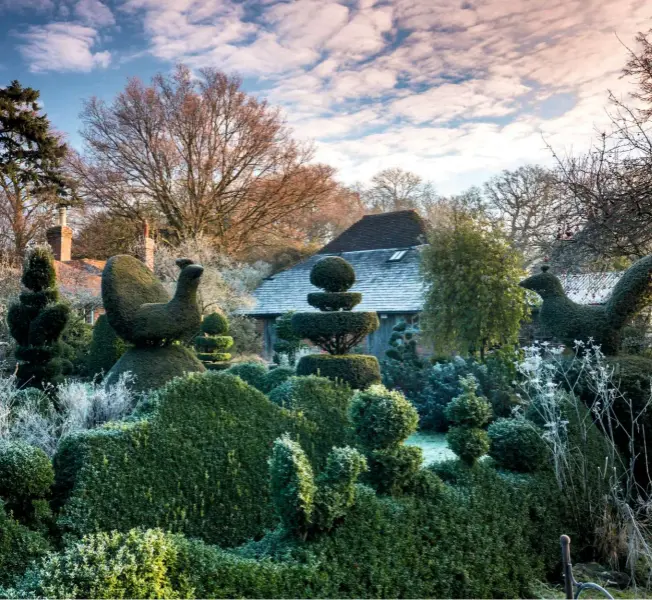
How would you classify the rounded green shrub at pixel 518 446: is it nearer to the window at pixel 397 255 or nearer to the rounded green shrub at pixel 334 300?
the rounded green shrub at pixel 334 300

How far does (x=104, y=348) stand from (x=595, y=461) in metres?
9.05

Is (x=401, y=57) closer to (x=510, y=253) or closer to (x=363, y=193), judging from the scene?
(x=510, y=253)

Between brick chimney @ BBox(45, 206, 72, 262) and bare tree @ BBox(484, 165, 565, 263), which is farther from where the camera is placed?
brick chimney @ BBox(45, 206, 72, 262)

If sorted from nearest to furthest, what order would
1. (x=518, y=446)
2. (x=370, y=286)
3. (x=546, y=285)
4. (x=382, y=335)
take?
1. (x=518, y=446)
2. (x=546, y=285)
3. (x=382, y=335)
4. (x=370, y=286)

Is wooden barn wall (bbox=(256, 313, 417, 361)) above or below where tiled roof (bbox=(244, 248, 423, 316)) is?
below

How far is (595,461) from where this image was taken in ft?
18.1

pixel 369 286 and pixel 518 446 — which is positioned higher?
pixel 369 286

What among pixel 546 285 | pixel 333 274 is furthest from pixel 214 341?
pixel 546 285

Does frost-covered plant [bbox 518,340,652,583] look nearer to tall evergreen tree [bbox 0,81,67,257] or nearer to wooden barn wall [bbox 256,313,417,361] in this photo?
wooden barn wall [bbox 256,313,417,361]

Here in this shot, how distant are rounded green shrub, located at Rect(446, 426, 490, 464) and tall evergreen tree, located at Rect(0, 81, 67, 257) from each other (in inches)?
826

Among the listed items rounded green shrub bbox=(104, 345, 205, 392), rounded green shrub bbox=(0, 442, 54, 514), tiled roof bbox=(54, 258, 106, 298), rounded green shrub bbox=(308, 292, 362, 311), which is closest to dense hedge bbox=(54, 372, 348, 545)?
rounded green shrub bbox=(0, 442, 54, 514)

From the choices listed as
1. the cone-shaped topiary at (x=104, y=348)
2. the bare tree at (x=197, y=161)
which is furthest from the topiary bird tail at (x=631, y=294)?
the bare tree at (x=197, y=161)

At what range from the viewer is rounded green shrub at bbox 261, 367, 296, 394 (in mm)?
7523

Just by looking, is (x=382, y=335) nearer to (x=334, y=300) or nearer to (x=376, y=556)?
(x=334, y=300)
